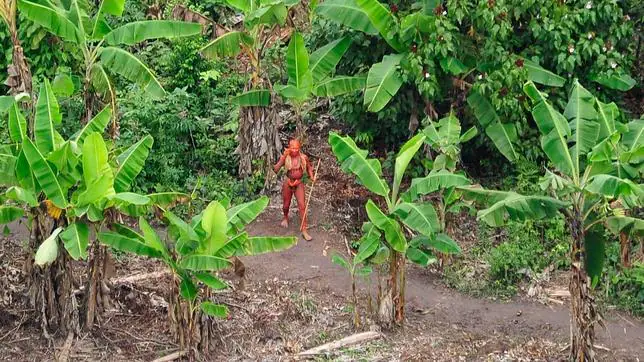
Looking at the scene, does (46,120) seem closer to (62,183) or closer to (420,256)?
(62,183)

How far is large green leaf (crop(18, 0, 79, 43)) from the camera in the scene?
10477mm

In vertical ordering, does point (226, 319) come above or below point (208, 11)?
below

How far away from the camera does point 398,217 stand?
10.8m

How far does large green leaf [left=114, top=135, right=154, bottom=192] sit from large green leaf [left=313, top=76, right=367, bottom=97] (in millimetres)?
3844

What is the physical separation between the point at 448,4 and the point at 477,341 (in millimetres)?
4888

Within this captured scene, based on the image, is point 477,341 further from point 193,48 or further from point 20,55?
point 193,48

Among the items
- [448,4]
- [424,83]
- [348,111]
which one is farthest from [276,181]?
[448,4]

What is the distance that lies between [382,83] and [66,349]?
5.67 m

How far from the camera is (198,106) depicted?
15.6 meters

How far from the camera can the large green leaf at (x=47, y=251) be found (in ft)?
29.9

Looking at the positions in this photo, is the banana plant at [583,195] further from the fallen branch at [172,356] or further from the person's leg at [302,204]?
the fallen branch at [172,356]

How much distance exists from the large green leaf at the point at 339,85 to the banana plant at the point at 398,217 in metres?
2.60

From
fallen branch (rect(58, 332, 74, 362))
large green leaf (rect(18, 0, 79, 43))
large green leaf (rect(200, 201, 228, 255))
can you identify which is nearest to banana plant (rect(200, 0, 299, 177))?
large green leaf (rect(18, 0, 79, 43))

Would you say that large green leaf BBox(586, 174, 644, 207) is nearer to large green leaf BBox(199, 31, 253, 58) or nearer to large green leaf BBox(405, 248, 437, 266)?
large green leaf BBox(405, 248, 437, 266)
